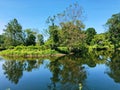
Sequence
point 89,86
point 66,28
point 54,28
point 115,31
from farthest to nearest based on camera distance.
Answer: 1. point 115,31
2. point 54,28
3. point 66,28
4. point 89,86

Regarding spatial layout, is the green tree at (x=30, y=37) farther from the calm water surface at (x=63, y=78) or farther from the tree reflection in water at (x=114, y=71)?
the tree reflection in water at (x=114, y=71)

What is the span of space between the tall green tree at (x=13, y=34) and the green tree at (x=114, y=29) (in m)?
27.6

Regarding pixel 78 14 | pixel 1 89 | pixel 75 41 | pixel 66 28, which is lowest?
pixel 1 89

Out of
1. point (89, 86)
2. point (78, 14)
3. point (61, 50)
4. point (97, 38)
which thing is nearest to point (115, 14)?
point (97, 38)

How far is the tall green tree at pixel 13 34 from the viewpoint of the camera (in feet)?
192

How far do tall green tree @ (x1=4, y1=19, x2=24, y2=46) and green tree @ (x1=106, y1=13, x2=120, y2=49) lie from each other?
27.6 metres

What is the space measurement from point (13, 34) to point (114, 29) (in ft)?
103

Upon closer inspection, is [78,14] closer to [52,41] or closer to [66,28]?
[66,28]

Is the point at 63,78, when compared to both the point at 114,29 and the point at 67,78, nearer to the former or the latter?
the point at 67,78

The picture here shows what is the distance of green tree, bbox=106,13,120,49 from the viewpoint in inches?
2285

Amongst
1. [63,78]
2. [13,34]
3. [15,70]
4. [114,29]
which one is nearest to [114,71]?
[63,78]

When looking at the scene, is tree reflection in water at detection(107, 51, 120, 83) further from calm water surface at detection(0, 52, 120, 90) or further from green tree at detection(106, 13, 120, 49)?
green tree at detection(106, 13, 120, 49)

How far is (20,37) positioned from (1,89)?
50.3m

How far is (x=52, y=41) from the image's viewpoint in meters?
44.5
